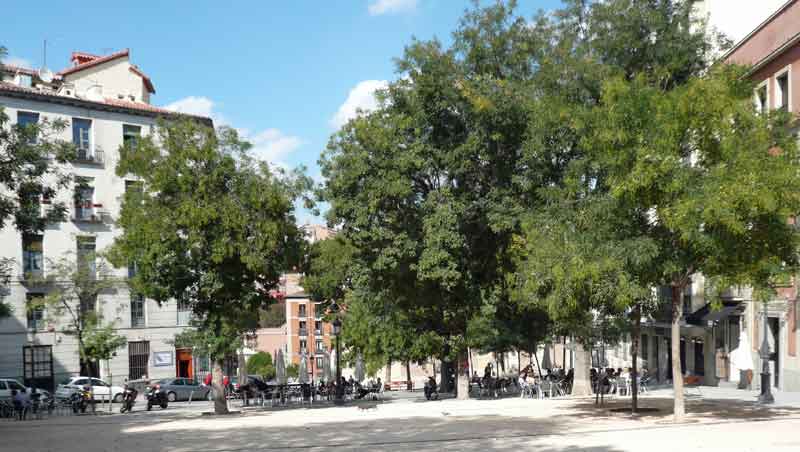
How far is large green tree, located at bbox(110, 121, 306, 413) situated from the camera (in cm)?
2850

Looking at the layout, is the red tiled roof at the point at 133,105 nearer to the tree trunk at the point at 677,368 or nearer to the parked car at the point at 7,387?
the parked car at the point at 7,387

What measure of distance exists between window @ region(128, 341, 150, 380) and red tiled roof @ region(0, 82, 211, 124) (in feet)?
46.6

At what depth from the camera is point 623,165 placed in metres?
19.3

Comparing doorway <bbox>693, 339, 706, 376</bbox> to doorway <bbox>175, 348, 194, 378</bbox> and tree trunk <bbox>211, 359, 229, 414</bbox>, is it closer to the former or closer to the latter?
tree trunk <bbox>211, 359, 229, 414</bbox>

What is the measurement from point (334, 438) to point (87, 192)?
3554 centimetres

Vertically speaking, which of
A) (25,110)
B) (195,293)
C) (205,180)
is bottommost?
(195,293)

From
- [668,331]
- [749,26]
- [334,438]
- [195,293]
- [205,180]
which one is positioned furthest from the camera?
[668,331]

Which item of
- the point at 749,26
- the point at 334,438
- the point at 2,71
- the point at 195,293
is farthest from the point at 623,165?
the point at 749,26

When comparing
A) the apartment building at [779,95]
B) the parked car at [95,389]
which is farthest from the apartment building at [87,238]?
the apartment building at [779,95]

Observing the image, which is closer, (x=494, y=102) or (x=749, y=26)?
(x=494, y=102)

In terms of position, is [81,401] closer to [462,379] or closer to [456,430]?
[462,379]

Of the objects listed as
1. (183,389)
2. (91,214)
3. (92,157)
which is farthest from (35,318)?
(183,389)

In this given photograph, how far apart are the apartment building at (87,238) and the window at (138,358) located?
0.06 m

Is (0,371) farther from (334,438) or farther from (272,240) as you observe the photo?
(334,438)
